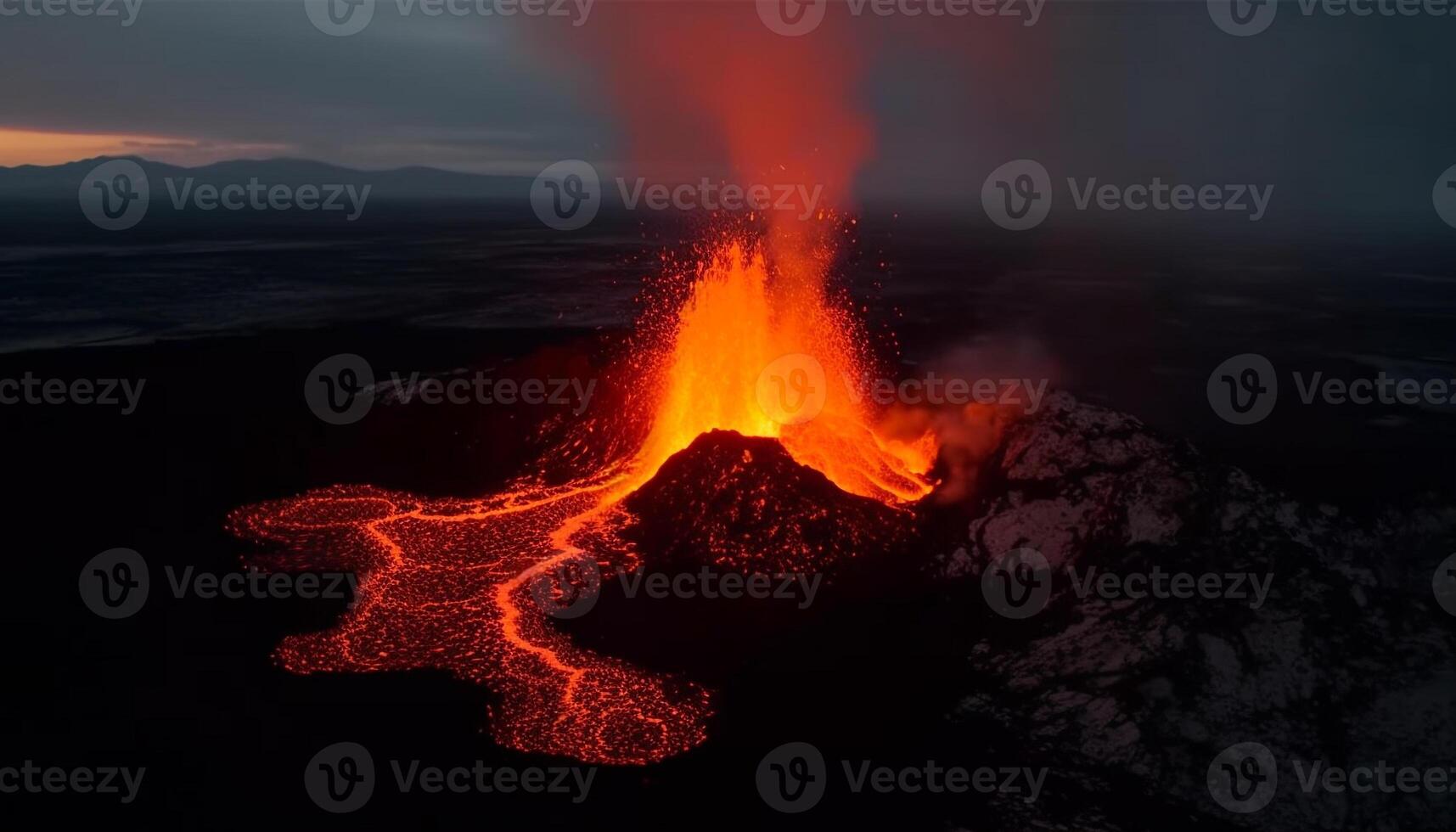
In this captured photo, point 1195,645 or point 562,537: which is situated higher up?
point 562,537

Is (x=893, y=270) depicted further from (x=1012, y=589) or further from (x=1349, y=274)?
(x=1012, y=589)

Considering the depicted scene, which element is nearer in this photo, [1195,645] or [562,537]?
[1195,645]

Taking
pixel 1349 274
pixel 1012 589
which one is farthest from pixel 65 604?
pixel 1349 274

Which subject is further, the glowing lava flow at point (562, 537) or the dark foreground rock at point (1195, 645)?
the glowing lava flow at point (562, 537)
